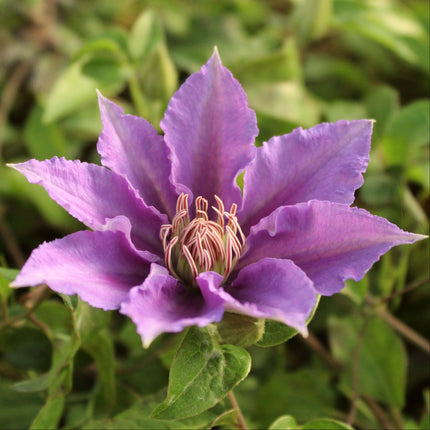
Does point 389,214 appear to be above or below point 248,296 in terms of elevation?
below

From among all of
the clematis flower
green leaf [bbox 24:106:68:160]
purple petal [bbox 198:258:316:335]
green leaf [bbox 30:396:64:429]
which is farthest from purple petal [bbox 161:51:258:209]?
green leaf [bbox 24:106:68:160]

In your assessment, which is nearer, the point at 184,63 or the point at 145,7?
the point at 184,63

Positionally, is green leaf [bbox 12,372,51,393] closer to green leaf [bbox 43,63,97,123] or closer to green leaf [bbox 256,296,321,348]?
green leaf [bbox 256,296,321,348]

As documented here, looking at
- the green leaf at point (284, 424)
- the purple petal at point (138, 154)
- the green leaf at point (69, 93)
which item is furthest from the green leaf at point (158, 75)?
the green leaf at point (284, 424)

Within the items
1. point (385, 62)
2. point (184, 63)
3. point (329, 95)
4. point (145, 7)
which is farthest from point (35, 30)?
point (385, 62)

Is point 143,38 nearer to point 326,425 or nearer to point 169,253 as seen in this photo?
point 169,253

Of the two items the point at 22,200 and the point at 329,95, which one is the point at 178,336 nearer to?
the point at 22,200

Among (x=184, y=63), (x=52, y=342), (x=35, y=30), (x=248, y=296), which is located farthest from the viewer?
(x=35, y=30)
